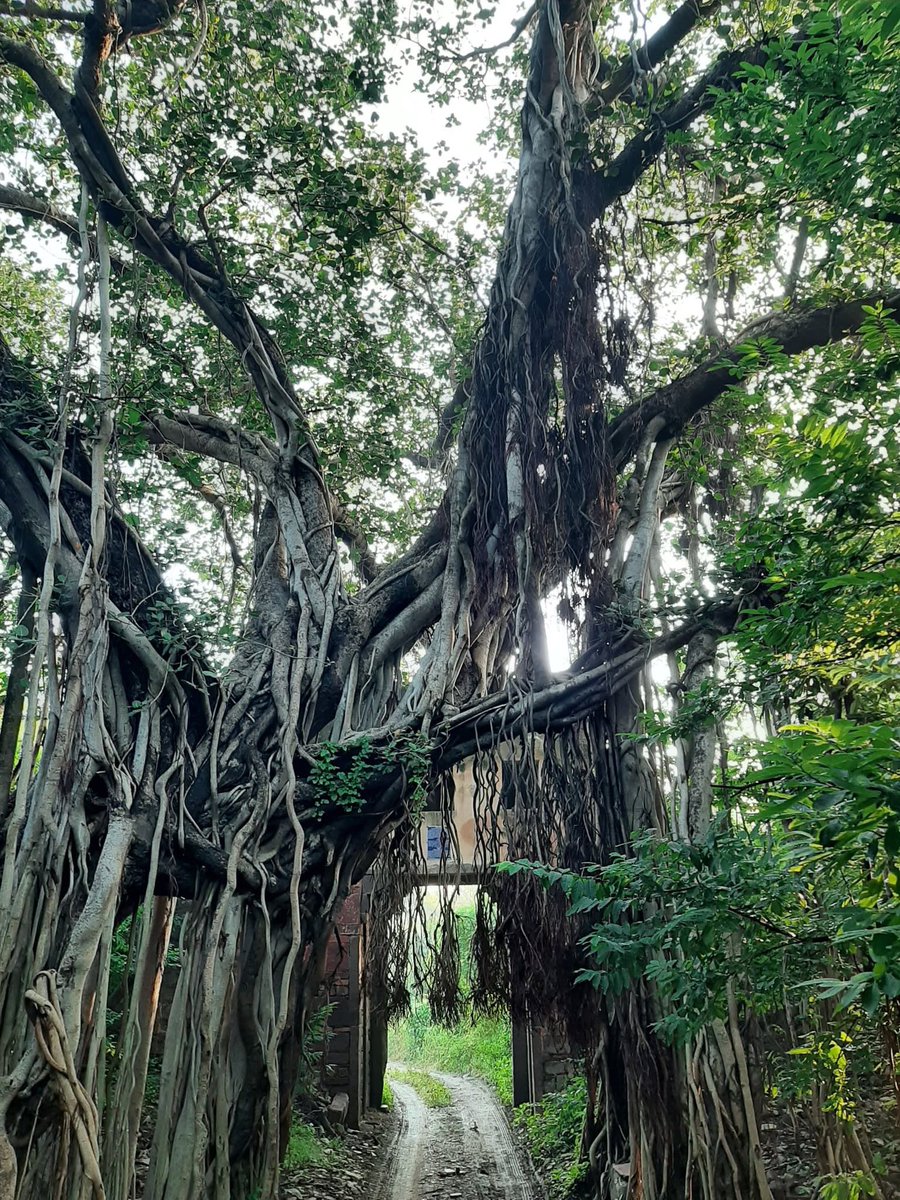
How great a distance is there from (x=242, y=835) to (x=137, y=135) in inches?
134

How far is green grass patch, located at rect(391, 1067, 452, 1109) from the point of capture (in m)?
7.81

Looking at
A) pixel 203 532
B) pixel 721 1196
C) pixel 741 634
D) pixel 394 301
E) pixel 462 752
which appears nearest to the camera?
pixel 741 634

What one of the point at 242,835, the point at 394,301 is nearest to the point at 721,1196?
the point at 242,835

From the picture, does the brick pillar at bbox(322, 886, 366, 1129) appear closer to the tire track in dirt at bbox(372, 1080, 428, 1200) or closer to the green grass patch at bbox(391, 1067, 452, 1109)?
the tire track in dirt at bbox(372, 1080, 428, 1200)

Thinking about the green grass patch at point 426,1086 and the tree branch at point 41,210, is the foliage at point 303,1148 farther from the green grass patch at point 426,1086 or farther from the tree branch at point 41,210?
the tree branch at point 41,210

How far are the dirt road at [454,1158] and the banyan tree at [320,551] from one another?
1911mm

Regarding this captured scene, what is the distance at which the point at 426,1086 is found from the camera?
8695mm

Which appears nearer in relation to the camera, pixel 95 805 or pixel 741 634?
pixel 741 634

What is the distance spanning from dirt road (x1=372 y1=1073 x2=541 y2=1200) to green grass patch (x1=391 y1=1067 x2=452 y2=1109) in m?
0.17

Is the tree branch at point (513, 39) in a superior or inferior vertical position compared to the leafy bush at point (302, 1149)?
superior

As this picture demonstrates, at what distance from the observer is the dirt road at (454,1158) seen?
474cm

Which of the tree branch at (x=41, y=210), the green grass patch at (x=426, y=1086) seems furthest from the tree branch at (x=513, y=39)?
the green grass patch at (x=426, y=1086)

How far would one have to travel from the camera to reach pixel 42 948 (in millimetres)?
2504

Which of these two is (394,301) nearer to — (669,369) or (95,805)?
(669,369)
